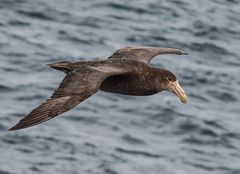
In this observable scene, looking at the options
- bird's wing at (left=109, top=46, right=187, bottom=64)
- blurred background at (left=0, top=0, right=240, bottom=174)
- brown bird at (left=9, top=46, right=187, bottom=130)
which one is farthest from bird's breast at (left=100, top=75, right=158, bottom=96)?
blurred background at (left=0, top=0, right=240, bottom=174)

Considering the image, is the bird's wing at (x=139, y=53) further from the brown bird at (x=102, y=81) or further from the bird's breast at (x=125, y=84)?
the bird's breast at (x=125, y=84)

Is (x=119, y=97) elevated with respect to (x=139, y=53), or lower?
lower

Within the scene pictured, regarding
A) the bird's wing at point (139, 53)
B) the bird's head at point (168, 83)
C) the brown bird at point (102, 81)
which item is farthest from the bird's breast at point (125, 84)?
the bird's wing at point (139, 53)

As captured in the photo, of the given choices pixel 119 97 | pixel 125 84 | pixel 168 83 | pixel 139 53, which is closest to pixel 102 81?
pixel 125 84

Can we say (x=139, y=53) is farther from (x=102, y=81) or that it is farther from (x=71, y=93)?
(x=71, y=93)

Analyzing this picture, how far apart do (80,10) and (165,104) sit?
5.98 m

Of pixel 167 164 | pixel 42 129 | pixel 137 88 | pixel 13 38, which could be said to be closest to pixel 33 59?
pixel 13 38

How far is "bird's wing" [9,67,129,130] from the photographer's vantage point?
39.2 ft

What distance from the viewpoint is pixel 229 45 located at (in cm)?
2594

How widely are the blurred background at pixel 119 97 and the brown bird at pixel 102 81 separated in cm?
494

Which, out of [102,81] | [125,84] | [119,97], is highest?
[102,81]

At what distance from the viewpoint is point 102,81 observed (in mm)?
12844

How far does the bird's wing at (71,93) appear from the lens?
11.9m

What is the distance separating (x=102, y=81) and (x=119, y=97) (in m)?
9.01
